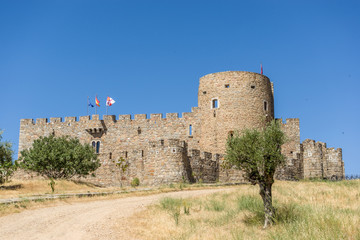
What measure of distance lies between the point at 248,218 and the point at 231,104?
63.0 feet

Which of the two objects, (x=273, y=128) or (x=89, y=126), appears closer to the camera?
(x=273, y=128)

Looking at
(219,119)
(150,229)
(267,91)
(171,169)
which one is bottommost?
(150,229)

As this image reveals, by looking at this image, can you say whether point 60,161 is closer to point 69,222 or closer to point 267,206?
point 69,222

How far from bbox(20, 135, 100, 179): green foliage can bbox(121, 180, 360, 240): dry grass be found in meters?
13.4

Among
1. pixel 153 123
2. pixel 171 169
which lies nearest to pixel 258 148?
pixel 171 169

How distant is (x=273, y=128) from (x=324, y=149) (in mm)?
20481

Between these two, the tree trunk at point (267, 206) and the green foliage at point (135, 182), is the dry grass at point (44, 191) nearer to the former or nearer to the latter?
the green foliage at point (135, 182)

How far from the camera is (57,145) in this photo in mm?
29266

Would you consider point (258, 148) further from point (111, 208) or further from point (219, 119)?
point (219, 119)

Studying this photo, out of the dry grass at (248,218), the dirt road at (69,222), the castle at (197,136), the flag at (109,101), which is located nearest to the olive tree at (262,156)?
the dry grass at (248,218)

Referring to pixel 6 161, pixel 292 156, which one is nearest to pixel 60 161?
pixel 6 161

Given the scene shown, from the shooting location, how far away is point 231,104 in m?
32.5

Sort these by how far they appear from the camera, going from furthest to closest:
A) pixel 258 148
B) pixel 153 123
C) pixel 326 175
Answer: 1. pixel 153 123
2. pixel 326 175
3. pixel 258 148

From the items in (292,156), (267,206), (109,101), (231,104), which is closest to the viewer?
(267,206)
